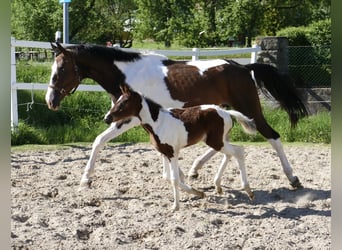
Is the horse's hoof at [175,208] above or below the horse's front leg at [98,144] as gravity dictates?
below

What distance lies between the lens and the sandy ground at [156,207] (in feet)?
13.6

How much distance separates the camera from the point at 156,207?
5098 millimetres

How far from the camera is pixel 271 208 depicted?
17.0 feet

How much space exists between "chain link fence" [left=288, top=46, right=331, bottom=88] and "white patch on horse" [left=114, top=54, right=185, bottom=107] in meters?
8.09

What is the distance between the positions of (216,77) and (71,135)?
4160mm

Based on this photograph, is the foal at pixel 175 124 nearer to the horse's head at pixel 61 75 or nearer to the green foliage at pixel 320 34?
the horse's head at pixel 61 75

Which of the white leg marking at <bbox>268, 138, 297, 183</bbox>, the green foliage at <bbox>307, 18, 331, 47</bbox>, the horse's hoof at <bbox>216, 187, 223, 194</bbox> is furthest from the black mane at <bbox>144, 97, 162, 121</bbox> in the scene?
the green foliage at <bbox>307, 18, 331, 47</bbox>

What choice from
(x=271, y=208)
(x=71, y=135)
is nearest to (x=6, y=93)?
(x=271, y=208)

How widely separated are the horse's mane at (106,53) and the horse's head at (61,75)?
0.53 feet

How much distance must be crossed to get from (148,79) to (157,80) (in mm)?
118

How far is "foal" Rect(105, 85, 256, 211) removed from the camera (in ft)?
16.4

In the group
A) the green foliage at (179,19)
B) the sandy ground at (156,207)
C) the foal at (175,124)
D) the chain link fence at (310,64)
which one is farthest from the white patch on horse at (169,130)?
the green foliage at (179,19)

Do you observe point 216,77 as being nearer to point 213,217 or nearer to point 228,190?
point 228,190

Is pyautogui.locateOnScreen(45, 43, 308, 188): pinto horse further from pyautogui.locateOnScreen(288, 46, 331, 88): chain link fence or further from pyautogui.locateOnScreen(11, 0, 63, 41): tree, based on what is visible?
pyautogui.locateOnScreen(11, 0, 63, 41): tree
